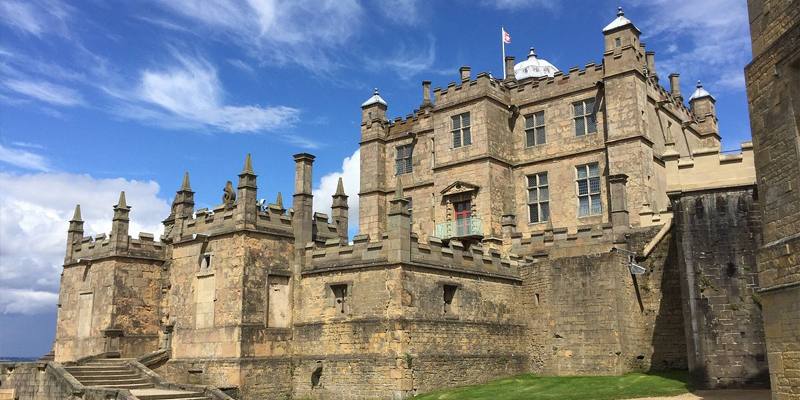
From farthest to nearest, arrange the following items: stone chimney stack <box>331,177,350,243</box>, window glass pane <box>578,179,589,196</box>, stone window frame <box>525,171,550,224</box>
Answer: stone window frame <box>525,171,550,224</box>, window glass pane <box>578,179,589,196</box>, stone chimney stack <box>331,177,350,243</box>

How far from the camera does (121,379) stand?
89.4 ft

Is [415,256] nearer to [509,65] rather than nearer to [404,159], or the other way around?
[404,159]

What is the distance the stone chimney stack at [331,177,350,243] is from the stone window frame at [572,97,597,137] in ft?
39.8

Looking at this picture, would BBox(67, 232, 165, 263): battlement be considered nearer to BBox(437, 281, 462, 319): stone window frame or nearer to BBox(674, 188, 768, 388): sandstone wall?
BBox(437, 281, 462, 319): stone window frame

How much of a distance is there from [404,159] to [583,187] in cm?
1063

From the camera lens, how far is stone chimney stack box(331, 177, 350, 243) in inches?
1296

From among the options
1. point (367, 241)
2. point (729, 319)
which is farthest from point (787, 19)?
point (367, 241)

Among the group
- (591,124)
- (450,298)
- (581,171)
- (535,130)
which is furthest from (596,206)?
(450,298)

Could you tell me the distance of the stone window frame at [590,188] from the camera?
34.9m

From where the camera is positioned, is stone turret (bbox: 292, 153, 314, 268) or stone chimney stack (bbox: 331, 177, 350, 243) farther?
stone chimney stack (bbox: 331, 177, 350, 243)

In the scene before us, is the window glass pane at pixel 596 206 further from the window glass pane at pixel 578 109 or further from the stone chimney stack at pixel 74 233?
the stone chimney stack at pixel 74 233

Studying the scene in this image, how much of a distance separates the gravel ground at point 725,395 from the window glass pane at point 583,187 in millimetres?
15319

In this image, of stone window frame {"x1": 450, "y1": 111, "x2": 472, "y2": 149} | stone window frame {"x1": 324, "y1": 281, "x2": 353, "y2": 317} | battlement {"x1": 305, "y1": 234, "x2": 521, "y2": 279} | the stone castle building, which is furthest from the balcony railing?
stone window frame {"x1": 324, "y1": 281, "x2": 353, "y2": 317}

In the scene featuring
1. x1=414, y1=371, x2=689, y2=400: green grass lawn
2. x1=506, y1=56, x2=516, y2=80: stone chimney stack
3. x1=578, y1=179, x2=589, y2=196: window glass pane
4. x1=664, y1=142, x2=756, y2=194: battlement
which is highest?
x1=506, y1=56, x2=516, y2=80: stone chimney stack
